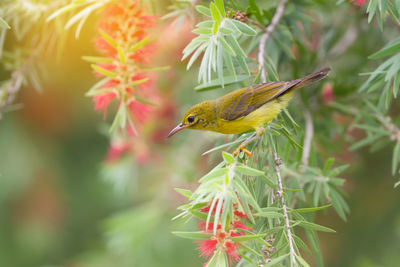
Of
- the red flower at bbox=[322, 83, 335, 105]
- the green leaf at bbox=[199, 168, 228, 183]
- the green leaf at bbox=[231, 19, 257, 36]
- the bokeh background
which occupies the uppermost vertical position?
the green leaf at bbox=[231, 19, 257, 36]

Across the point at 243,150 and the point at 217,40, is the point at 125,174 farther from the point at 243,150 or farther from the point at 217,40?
the point at 217,40

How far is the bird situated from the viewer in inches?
64.4

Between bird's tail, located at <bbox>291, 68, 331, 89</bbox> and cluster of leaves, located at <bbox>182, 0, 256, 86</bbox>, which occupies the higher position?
cluster of leaves, located at <bbox>182, 0, 256, 86</bbox>

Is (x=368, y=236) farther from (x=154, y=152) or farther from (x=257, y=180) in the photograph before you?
(x=257, y=180)

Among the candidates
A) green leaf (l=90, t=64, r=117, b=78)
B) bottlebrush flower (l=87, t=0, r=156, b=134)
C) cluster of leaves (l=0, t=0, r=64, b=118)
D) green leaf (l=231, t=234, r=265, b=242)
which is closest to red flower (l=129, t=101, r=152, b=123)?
bottlebrush flower (l=87, t=0, r=156, b=134)

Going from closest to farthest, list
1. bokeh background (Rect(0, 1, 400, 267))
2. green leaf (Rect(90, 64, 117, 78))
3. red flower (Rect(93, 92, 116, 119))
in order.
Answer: green leaf (Rect(90, 64, 117, 78))
red flower (Rect(93, 92, 116, 119))
bokeh background (Rect(0, 1, 400, 267))

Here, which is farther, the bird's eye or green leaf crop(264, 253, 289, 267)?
the bird's eye

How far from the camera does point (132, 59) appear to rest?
1529 mm

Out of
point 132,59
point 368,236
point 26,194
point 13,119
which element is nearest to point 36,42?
point 132,59

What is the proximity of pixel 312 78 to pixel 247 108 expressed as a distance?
280 millimetres

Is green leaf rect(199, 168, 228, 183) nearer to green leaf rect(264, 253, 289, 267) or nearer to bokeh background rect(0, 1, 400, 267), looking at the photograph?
green leaf rect(264, 253, 289, 267)

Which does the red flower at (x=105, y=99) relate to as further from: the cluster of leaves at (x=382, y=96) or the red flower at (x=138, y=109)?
the cluster of leaves at (x=382, y=96)

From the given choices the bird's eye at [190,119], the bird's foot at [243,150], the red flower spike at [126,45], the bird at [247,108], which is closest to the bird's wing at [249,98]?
the bird at [247,108]

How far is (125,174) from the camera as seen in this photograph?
2748mm
